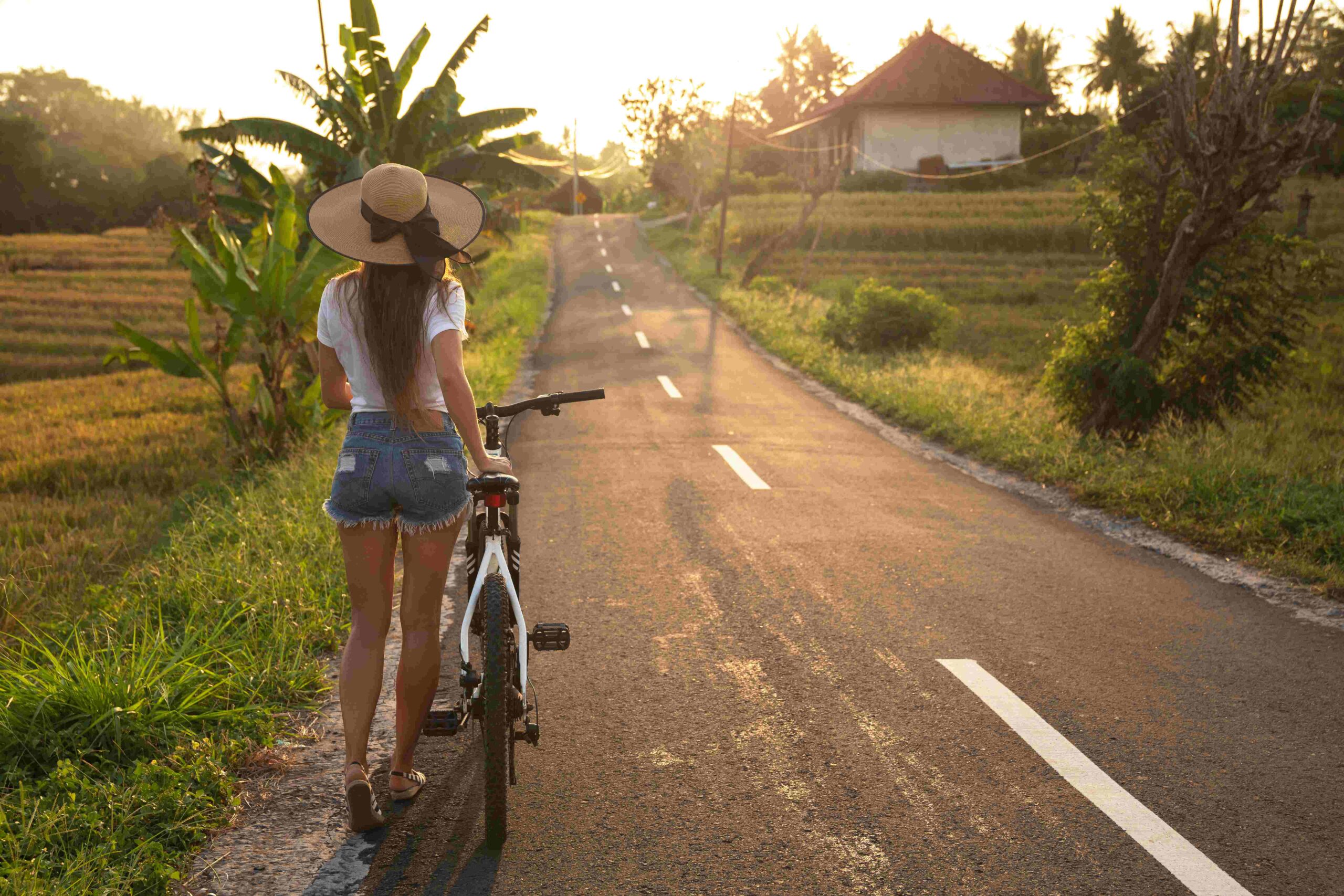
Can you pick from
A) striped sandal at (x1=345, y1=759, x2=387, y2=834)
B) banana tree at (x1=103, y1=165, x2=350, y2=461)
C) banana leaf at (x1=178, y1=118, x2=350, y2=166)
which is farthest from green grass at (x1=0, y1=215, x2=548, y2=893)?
banana leaf at (x1=178, y1=118, x2=350, y2=166)

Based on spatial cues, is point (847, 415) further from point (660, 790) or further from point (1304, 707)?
point (660, 790)

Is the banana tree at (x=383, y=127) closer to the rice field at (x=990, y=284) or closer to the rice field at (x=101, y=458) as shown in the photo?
the rice field at (x=101, y=458)

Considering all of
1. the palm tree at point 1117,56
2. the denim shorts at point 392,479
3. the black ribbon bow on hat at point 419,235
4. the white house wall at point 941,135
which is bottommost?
the denim shorts at point 392,479

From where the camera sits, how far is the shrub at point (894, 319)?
19.0 meters

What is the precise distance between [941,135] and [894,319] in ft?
125

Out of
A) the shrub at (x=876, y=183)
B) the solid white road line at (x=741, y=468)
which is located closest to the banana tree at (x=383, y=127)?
the solid white road line at (x=741, y=468)

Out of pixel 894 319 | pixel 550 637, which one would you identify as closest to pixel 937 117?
pixel 894 319

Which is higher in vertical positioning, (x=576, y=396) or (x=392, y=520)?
(x=576, y=396)

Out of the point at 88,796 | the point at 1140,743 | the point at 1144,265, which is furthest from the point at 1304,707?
the point at 1144,265

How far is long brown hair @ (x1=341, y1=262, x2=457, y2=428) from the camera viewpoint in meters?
3.16

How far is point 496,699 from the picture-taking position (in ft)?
10.3

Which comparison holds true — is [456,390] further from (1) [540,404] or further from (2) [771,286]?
(2) [771,286]

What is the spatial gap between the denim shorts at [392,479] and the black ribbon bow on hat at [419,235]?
19.7 inches

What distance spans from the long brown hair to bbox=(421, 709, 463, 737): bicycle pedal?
1014 mm
